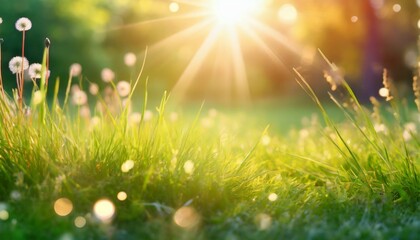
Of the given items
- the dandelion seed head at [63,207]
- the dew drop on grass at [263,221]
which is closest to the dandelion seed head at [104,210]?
the dandelion seed head at [63,207]

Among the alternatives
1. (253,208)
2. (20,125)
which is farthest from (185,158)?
(20,125)

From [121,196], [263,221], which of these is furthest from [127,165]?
[263,221]

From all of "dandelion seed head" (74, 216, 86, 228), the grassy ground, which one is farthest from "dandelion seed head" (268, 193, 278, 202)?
"dandelion seed head" (74, 216, 86, 228)

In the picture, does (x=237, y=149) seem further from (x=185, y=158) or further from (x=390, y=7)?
(x=390, y=7)

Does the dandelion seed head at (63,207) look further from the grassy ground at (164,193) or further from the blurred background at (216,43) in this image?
the blurred background at (216,43)

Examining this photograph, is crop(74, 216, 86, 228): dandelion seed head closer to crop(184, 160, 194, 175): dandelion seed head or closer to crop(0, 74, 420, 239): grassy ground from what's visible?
crop(0, 74, 420, 239): grassy ground

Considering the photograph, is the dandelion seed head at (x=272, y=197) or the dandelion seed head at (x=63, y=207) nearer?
the dandelion seed head at (x=63, y=207)
